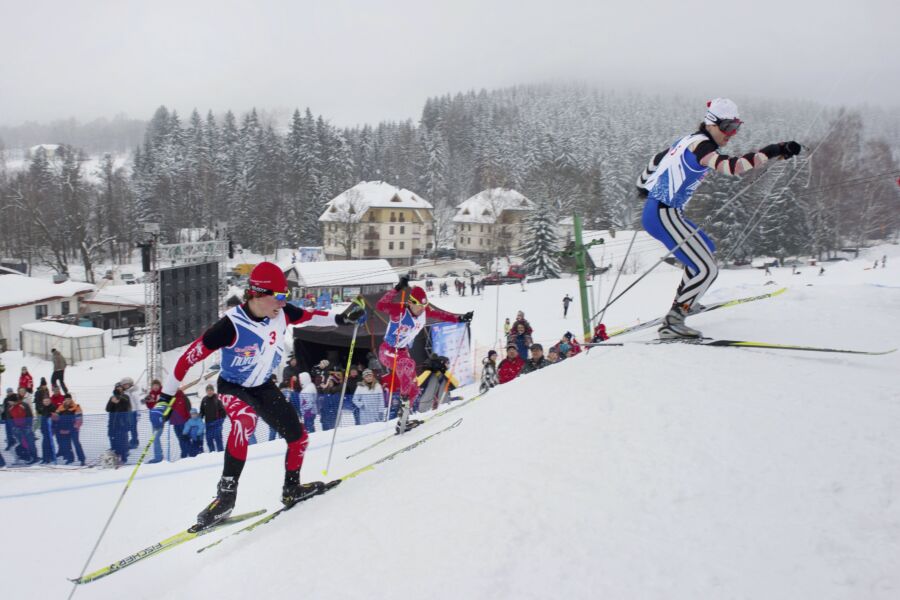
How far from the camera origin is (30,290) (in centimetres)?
3219

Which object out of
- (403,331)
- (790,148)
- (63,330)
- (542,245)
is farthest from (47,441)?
(542,245)

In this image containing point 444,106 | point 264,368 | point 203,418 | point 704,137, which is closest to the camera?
point 264,368

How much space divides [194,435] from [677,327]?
7.80 meters

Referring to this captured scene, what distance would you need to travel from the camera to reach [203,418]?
9.30 metres

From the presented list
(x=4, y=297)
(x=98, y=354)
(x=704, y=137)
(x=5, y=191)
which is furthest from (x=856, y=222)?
(x=5, y=191)

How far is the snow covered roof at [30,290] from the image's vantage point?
3047 cm

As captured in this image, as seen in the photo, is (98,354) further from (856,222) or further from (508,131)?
(508,131)

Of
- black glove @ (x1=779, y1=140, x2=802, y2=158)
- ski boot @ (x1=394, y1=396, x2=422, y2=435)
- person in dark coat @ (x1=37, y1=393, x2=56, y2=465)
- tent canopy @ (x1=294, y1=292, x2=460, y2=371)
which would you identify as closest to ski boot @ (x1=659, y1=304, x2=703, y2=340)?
black glove @ (x1=779, y1=140, x2=802, y2=158)

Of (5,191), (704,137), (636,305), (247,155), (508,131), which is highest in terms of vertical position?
(508,131)

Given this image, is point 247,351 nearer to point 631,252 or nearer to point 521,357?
point 521,357

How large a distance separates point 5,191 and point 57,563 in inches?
2874

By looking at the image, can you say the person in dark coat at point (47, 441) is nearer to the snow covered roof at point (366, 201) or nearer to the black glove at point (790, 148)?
the black glove at point (790, 148)

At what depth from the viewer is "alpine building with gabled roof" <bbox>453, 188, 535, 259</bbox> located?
55.3 meters

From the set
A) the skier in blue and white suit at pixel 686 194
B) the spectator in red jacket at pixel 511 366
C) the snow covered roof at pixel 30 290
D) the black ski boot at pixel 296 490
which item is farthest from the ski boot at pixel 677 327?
the snow covered roof at pixel 30 290
